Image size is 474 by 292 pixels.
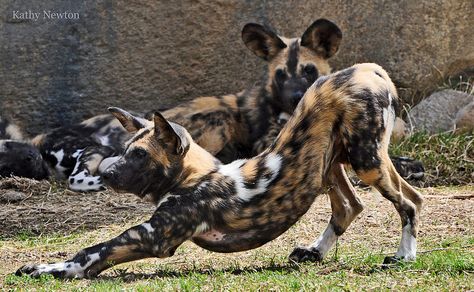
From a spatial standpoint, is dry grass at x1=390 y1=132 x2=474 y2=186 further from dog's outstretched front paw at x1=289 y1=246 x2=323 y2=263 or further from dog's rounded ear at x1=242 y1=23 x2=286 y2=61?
dog's outstretched front paw at x1=289 y1=246 x2=323 y2=263

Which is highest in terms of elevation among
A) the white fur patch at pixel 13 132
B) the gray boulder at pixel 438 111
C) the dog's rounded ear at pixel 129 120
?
the dog's rounded ear at pixel 129 120

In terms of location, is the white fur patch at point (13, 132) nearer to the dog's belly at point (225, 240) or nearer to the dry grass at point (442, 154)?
the dry grass at point (442, 154)

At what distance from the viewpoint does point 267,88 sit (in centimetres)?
761

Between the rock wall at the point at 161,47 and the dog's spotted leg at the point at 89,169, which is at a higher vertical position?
the rock wall at the point at 161,47

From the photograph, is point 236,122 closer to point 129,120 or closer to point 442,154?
point 442,154

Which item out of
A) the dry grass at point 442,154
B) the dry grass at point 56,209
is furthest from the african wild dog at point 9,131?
the dry grass at point 442,154

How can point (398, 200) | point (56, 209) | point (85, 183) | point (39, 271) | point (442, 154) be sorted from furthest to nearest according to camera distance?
point (442, 154) → point (85, 183) → point (56, 209) → point (398, 200) → point (39, 271)

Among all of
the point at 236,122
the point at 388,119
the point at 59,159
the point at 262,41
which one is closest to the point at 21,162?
the point at 59,159

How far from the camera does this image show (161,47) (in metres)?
8.16

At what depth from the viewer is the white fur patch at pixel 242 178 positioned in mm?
4828

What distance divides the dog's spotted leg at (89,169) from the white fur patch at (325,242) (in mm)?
2599

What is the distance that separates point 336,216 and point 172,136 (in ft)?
3.12

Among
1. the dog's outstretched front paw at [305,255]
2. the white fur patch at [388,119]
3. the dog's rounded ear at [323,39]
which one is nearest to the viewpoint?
the white fur patch at [388,119]

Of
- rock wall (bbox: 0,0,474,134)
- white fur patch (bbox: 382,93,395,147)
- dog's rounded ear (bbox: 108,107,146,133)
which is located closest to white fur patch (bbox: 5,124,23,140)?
rock wall (bbox: 0,0,474,134)
